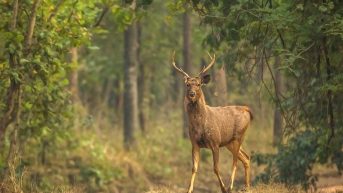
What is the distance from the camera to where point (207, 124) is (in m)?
11.9

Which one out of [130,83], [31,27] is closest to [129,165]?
[130,83]

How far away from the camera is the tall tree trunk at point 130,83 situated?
2588cm

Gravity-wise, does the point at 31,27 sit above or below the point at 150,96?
above

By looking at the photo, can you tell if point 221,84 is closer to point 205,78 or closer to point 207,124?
point 205,78

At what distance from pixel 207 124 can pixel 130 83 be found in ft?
47.3

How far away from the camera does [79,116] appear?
2375 centimetres

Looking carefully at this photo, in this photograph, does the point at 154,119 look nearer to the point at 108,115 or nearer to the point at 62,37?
→ the point at 108,115

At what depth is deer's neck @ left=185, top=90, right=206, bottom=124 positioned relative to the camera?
11.9m

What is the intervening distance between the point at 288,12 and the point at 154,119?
2193 cm

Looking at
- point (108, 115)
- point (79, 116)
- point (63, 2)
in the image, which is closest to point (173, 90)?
point (108, 115)

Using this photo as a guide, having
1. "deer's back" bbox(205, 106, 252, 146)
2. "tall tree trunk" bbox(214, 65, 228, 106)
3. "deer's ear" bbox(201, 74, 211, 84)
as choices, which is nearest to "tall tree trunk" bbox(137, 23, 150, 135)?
"tall tree trunk" bbox(214, 65, 228, 106)

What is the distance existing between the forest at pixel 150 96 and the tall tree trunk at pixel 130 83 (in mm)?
38

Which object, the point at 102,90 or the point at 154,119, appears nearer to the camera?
the point at 154,119

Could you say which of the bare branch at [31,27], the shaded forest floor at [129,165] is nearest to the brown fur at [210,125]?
the bare branch at [31,27]
